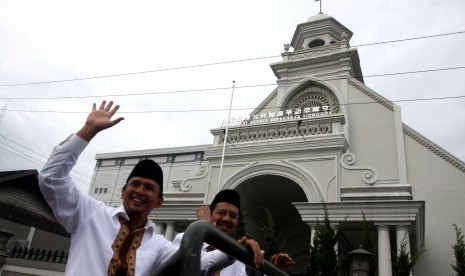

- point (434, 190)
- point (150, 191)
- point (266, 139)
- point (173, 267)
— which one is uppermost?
point (266, 139)

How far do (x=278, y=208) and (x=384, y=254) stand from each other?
254 inches

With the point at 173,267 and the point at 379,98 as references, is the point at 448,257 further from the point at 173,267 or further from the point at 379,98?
the point at 173,267

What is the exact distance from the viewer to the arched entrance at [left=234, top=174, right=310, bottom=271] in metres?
13.4

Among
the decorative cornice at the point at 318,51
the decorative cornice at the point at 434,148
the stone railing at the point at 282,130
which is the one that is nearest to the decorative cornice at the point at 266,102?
the decorative cornice at the point at 318,51

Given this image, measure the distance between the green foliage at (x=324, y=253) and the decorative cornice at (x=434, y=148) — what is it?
23.1ft

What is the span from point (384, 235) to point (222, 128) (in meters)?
7.02

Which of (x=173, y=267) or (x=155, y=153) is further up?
(x=155, y=153)

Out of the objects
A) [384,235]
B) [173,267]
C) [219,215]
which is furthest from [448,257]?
[173,267]

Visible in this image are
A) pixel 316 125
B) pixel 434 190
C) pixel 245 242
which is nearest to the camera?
pixel 245 242

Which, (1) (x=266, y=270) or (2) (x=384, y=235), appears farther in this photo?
(2) (x=384, y=235)

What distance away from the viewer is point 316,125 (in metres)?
12.6

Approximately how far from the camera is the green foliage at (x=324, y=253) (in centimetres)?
923

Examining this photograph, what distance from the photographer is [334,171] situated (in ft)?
37.9

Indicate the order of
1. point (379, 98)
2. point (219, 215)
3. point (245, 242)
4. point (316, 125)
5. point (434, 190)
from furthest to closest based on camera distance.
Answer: point (379, 98) < point (434, 190) < point (316, 125) < point (219, 215) < point (245, 242)
